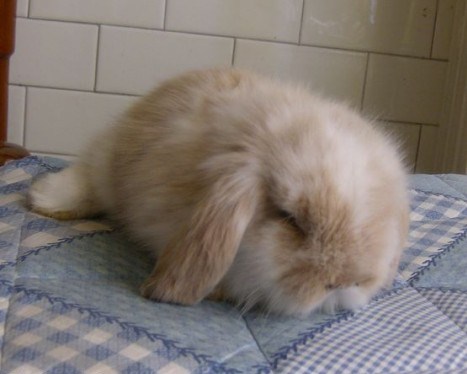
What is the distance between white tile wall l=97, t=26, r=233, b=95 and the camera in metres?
1.87

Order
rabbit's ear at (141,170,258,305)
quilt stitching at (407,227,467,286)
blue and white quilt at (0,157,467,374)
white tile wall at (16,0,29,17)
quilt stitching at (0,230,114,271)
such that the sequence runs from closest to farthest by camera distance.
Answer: blue and white quilt at (0,157,467,374) → rabbit's ear at (141,170,258,305) → quilt stitching at (0,230,114,271) → quilt stitching at (407,227,467,286) → white tile wall at (16,0,29,17)

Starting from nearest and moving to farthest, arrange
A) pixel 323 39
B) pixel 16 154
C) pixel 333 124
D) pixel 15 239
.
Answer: pixel 333 124, pixel 15 239, pixel 16 154, pixel 323 39

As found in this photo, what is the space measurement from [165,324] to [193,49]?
117 cm

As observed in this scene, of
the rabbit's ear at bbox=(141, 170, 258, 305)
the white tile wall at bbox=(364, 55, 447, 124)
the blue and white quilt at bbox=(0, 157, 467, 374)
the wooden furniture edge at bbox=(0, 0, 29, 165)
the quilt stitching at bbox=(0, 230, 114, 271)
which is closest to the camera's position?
the blue and white quilt at bbox=(0, 157, 467, 374)

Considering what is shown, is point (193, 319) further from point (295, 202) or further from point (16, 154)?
point (16, 154)

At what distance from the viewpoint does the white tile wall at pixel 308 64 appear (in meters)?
1.89

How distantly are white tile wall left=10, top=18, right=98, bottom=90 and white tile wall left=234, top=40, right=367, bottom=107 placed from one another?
1.32ft

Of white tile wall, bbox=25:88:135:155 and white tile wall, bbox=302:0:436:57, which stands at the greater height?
white tile wall, bbox=302:0:436:57

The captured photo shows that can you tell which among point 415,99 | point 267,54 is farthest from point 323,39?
point 415,99

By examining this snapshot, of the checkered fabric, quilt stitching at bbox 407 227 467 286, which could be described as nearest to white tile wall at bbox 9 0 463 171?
the checkered fabric

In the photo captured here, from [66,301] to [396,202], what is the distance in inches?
18.5

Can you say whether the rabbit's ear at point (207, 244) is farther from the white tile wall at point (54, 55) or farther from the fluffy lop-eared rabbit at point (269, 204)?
the white tile wall at point (54, 55)

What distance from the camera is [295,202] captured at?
0.87 m

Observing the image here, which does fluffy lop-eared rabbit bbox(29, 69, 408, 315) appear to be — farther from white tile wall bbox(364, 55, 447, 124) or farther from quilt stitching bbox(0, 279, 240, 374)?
white tile wall bbox(364, 55, 447, 124)
